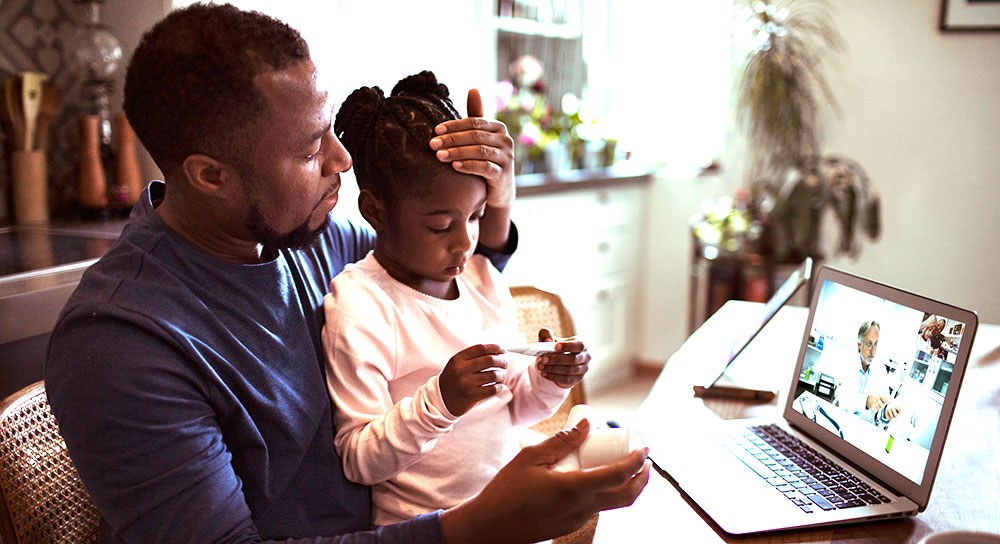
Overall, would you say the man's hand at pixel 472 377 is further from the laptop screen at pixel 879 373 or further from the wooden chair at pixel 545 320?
the wooden chair at pixel 545 320

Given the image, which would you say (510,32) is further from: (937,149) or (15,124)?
(15,124)

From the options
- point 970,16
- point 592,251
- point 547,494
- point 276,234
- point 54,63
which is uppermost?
point 970,16

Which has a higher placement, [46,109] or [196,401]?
[46,109]

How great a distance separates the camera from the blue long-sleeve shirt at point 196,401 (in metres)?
0.80

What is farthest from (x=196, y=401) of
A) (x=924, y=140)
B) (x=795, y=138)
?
(x=924, y=140)

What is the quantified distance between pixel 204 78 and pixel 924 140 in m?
3.61

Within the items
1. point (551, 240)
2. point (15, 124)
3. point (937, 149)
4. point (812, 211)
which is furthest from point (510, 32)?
point (15, 124)

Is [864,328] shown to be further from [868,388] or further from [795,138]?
[795,138]

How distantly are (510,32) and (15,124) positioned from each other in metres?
2.39

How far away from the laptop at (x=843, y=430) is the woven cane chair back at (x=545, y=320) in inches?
18.6

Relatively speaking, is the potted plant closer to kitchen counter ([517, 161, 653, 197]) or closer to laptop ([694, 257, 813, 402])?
kitchen counter ([517, 161, 653, 197])

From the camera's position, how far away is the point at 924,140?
3646mm

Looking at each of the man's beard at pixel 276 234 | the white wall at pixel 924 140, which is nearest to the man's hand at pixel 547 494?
the man's beard at pixel 276 234

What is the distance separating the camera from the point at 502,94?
342 cm
